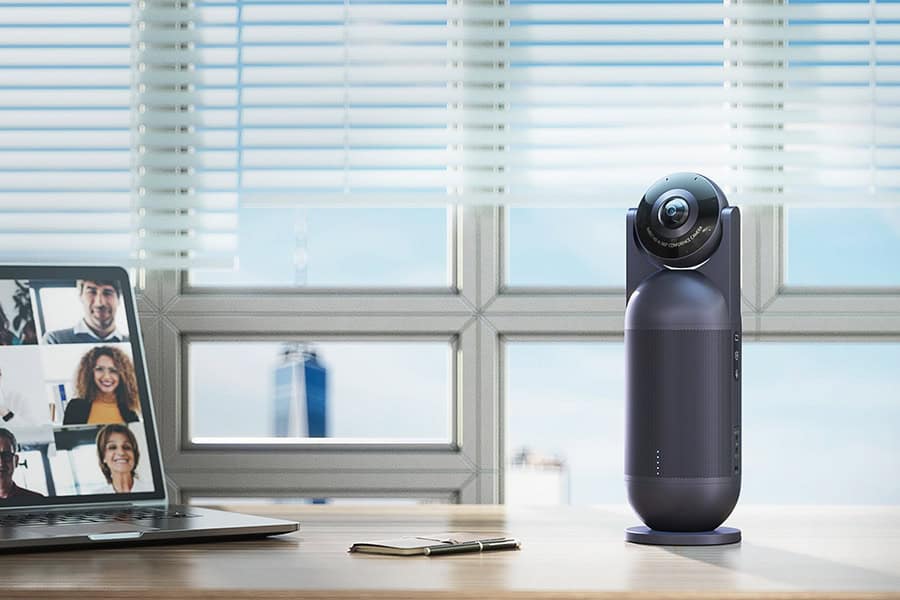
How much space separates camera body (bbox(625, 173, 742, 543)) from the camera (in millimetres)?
1254

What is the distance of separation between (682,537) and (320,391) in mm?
816

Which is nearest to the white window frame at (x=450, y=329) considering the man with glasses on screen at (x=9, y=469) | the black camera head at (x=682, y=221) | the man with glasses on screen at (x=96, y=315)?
the man with glasses on screen at (x=96, y=315)

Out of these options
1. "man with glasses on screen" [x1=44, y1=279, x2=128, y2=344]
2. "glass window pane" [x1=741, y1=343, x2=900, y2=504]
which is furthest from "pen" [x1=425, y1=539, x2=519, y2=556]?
"glass window pane" [x1=741, y1=343, x2=900, y2=504]

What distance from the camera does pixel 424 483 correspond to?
1829 mm

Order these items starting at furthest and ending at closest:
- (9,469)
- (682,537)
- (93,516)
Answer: (9,469) → (93,516) → (682,537)

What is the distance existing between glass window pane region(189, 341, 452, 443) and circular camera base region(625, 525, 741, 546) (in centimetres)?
64

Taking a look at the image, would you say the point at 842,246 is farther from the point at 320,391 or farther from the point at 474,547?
the point at 474,547

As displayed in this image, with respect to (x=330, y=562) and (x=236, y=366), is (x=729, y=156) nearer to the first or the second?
(x=236, y=366)

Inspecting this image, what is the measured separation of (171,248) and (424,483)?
533mm

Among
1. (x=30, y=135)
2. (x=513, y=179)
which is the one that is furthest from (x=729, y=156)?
(x=30, y=135)

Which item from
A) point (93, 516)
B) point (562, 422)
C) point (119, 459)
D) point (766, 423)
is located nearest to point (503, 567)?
point (93, 516)

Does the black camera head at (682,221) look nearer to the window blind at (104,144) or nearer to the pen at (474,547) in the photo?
the pen at (474,547)

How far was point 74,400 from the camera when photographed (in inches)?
63.1

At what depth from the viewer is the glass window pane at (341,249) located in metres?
1.89
